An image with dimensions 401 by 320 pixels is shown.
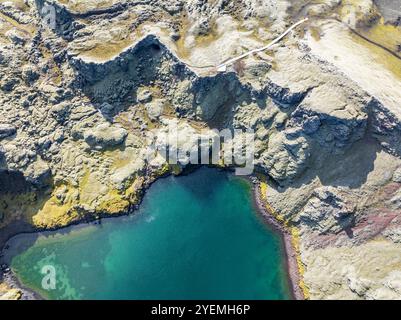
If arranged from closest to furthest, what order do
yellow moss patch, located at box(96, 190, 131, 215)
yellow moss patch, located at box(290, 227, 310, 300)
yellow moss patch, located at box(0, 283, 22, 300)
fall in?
yellow moss patch, located at box(290, 227, 310, 300) → yellow moss patch, located at box(0, 283, 22, 300) → yellow moss patch, located at box(96, 190, 131, 215)

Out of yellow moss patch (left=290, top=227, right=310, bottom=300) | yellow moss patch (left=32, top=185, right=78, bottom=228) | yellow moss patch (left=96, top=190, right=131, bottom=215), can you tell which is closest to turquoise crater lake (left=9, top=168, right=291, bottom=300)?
yellow moss patch (left=96, top=190, right=131, bottom=215)

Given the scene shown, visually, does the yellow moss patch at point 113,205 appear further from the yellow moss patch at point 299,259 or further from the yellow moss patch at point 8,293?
the yellow moss patch at point 299,259

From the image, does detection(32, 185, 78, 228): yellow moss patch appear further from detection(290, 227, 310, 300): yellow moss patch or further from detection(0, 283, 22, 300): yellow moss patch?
detection(290, 227, 310, 300): yellow moss patch

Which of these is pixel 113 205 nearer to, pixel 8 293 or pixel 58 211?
pixel 58 211

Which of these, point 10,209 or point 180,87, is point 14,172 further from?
point 180,87

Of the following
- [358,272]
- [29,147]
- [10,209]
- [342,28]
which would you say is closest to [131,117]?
[29,147]

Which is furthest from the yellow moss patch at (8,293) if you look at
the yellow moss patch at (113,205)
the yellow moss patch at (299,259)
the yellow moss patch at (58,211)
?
the yellow moss patch at (299,259)

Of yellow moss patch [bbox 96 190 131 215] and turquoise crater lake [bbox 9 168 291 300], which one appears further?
→ yellow moss patch [bbox 96 190 131 215]

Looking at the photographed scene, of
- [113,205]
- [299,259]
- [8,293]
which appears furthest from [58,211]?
[299,259]
